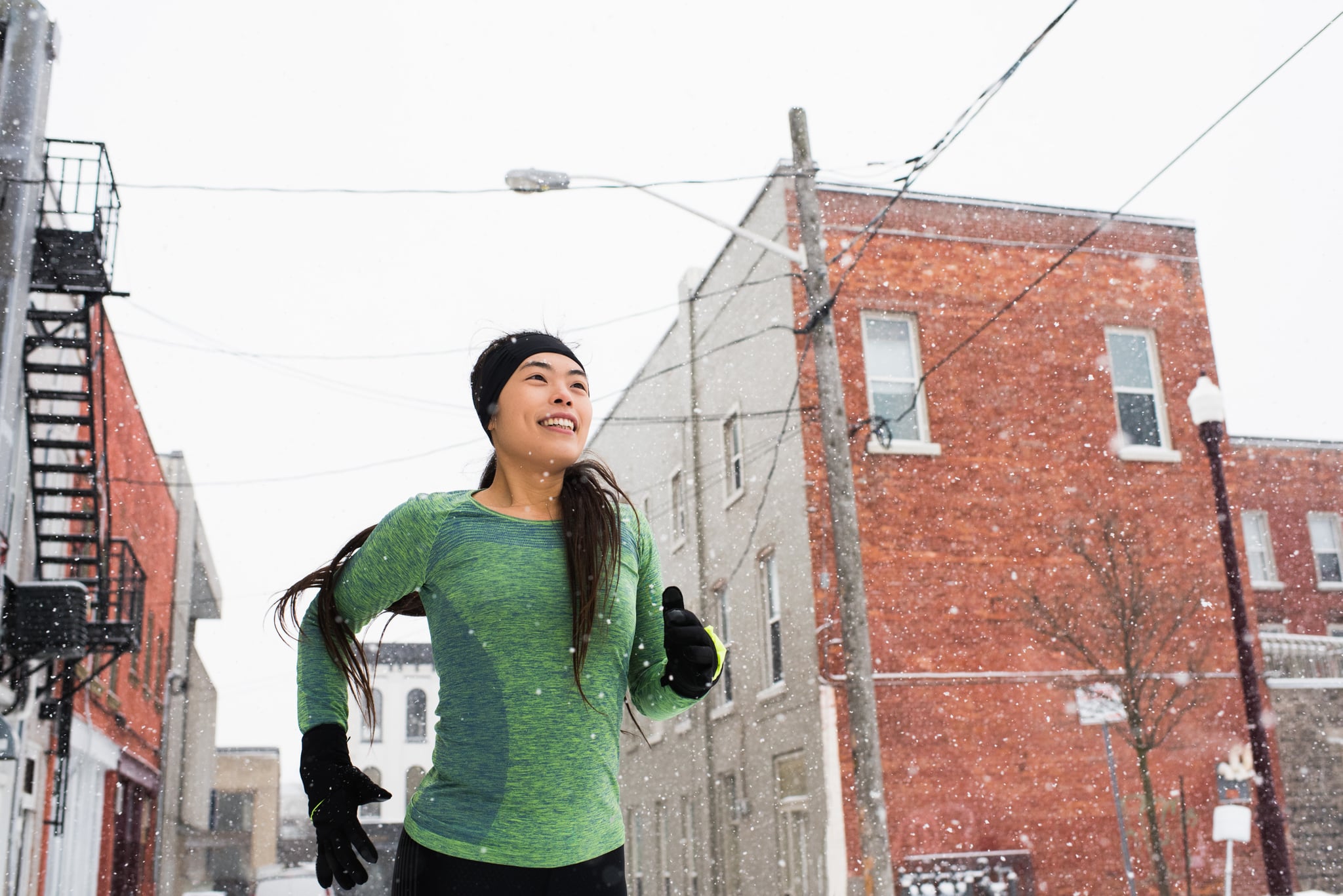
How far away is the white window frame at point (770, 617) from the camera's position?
17531 mm

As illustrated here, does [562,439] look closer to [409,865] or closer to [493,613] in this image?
[493,613]

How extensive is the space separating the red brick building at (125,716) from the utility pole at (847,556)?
8.34 m

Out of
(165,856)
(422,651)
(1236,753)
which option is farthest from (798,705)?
(422,651)

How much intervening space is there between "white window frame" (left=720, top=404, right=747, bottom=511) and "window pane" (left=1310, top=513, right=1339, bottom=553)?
1548 centimetres

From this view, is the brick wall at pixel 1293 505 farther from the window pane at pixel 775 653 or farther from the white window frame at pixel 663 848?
the white window frame at pixel 663 848

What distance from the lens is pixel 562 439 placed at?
2.50 metres

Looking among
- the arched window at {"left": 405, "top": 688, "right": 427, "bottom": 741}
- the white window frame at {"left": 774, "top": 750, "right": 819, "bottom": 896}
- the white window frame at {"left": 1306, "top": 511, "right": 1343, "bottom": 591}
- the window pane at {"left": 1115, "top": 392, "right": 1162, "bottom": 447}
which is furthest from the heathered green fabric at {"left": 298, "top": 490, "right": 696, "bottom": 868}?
the arched window at {"left": 405, "top": 688, "right": 427, "bottom": 741}

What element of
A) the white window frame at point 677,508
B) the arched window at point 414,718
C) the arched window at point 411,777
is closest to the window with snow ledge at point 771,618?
the white window frame at point 677,508

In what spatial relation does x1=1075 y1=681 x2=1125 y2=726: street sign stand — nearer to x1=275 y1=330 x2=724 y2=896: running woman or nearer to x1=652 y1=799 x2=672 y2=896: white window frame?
x1=275 y1=330 x2=724 y2=896: running woman

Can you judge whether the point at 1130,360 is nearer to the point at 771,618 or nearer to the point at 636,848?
the point at 771,618

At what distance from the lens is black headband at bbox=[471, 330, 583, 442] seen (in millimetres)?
2607

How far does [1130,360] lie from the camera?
18094mm

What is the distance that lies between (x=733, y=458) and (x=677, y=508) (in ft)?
12.9

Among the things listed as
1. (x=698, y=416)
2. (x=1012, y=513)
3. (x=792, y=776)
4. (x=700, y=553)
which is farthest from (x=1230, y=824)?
(x=698, y=416)
